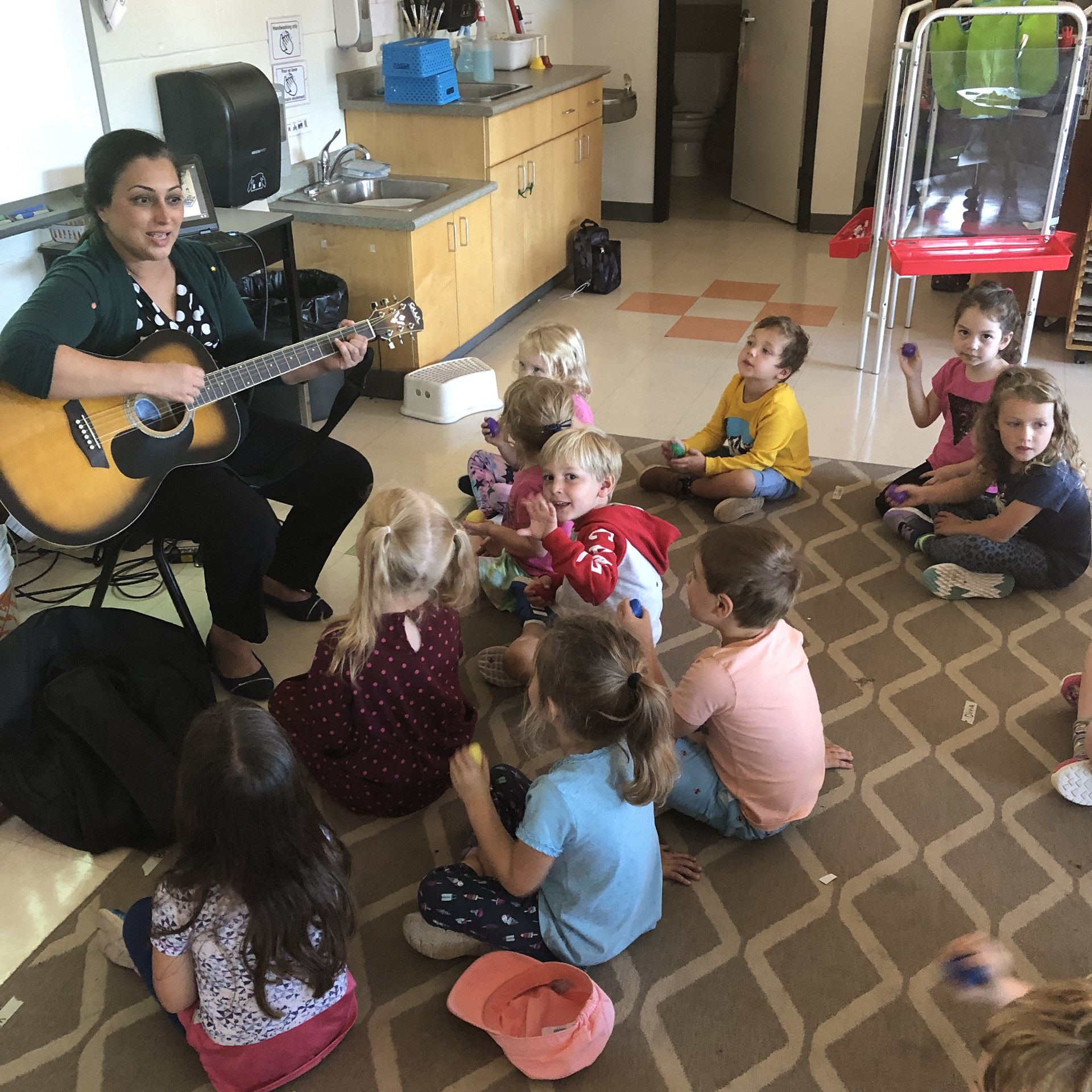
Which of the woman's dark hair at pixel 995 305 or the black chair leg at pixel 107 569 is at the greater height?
the woman's dark hair at pixel 995 305

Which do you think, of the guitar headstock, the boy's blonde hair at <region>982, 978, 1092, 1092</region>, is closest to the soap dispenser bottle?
the guitar headstock

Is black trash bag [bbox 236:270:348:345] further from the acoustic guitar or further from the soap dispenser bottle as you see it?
the soap dispenser bottle

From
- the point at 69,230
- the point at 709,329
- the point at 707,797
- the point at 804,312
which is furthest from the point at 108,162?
the point at 804,312

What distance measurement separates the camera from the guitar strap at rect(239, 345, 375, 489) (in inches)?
92.7

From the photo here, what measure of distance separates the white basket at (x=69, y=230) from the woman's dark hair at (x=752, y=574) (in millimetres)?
1973

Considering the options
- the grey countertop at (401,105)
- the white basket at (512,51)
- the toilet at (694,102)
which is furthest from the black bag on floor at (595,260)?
the toilet at (694,102)

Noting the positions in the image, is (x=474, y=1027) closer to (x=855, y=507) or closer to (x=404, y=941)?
(x=404, y=941)

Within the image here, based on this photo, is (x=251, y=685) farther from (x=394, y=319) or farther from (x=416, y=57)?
(x=416, y=57)

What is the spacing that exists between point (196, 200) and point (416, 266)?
0.89 meters

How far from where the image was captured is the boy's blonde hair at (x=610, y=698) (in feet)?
4.66

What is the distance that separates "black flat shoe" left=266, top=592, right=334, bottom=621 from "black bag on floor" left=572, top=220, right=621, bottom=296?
2.93 m

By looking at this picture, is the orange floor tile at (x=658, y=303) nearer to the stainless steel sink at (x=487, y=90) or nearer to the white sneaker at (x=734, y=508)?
the stainless steel sink at (x=487, y=90)

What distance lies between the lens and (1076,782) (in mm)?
1927

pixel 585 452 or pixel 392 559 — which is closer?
pixel 392 559
